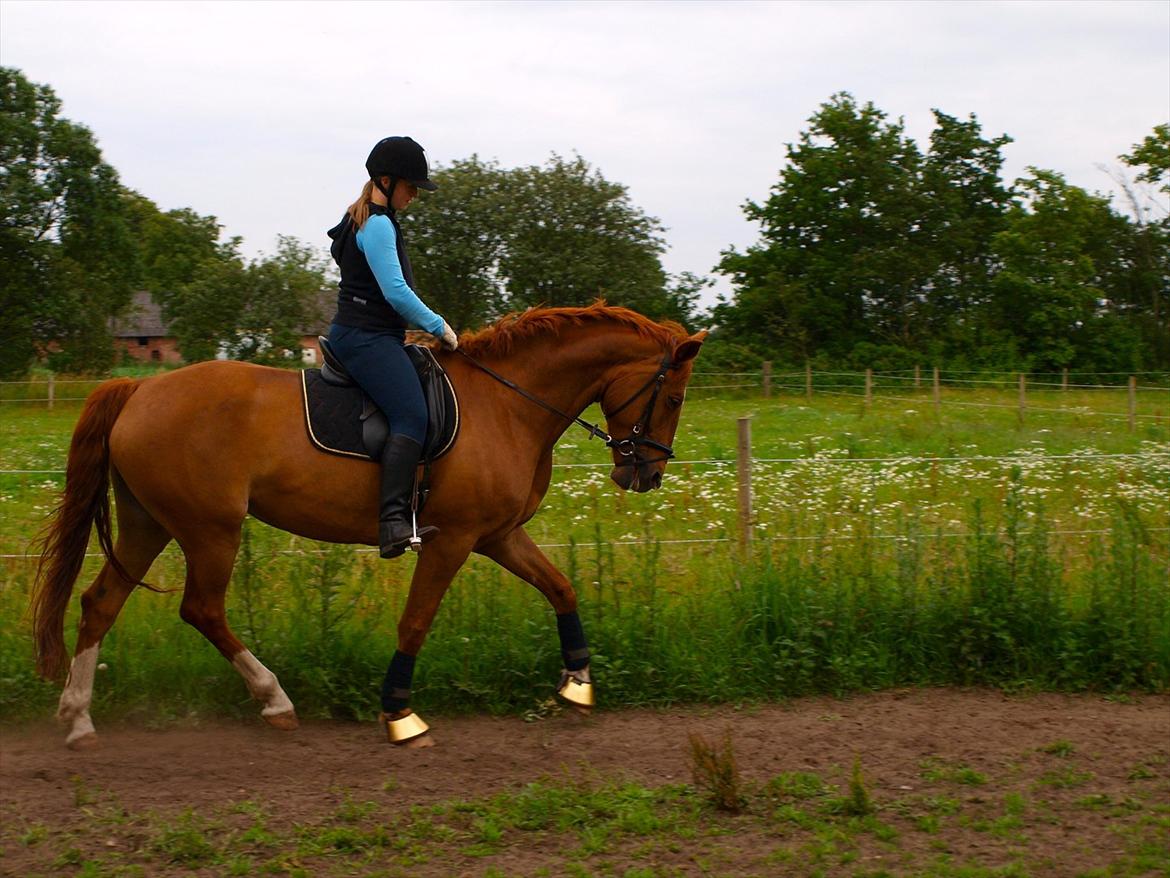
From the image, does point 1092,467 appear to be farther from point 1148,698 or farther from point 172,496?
point 172,496

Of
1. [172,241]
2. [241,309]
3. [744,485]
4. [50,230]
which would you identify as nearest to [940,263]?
[241,309]

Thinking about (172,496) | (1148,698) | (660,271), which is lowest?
(1148,698)

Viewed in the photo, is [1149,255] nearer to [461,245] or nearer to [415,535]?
[461,245]

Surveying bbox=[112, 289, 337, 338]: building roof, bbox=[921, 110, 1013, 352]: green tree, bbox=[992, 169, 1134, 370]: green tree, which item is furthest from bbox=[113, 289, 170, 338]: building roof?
bbox=[992, 169, 1134, 370]: green tree

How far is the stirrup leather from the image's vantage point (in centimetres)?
574

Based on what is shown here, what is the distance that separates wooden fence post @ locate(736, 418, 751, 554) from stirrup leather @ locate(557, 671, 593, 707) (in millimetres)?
1736

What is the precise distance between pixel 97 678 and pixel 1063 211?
43.5m

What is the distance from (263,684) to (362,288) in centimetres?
201

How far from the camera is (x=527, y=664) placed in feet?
19.6

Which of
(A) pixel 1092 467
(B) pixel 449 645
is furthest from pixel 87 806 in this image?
(A) pixel 1092 467

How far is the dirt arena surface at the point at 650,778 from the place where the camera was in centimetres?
396

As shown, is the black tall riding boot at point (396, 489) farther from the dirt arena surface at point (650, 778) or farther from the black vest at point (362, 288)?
the dirt arena surface at point (650, 778)

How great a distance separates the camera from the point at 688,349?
18.8ft

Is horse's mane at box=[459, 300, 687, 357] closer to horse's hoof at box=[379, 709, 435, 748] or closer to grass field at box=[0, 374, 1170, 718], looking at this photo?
grass field at box=[0, 374, 1170, 718]
